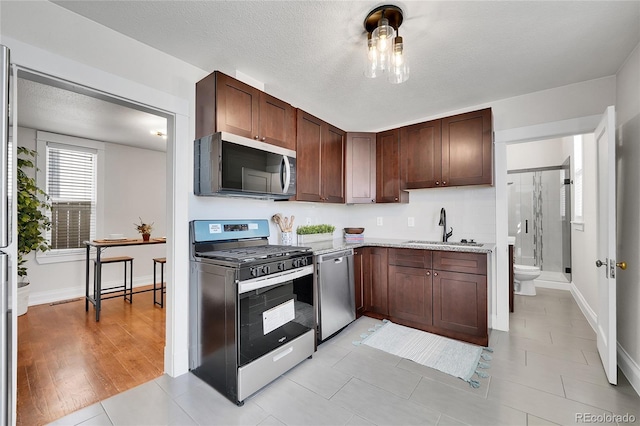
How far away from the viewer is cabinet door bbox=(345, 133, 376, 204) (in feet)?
11.7

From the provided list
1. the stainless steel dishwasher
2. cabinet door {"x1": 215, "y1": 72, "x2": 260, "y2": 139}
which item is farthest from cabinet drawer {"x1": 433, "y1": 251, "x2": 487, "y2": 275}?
cabinet door {"x1": 215, "y1": 72, "x2": 260, "y2": 139}

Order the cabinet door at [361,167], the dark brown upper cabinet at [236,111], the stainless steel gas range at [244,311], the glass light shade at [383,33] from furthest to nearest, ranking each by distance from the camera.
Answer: the cabinet door at [361,167] → the dark brown upper cabinet at [236,111] → the stainless steel gas range at [244,311] → the glass light shade at [383,33]

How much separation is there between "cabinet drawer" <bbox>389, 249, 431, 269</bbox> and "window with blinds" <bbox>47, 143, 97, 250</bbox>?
4553 mm

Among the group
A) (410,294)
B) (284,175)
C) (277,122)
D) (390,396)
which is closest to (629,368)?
(410,294)

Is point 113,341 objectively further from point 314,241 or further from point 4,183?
point 4,183

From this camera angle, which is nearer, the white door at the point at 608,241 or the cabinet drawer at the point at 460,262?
the white door at the point at 608,241

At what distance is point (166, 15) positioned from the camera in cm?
175

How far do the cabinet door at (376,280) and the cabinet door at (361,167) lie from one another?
0.71 m

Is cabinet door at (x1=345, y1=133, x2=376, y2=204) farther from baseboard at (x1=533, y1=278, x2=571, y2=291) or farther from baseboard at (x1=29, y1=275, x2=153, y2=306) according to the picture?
baseboard at (x1=29, y1=275, x2=153, y2=306)

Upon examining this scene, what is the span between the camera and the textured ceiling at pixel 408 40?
67.1 inches

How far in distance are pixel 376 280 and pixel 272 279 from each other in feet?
5.23

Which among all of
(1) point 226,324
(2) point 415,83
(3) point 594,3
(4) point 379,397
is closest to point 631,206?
(3) point 594,3

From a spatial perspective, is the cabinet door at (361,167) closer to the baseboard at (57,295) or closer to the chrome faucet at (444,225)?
the chrome faucet at (444,225)

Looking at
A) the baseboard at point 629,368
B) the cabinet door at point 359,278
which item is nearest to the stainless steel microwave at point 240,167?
the cabinet door at point 359,278
